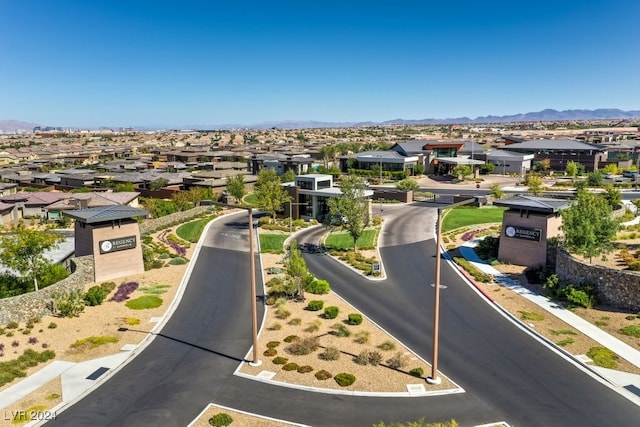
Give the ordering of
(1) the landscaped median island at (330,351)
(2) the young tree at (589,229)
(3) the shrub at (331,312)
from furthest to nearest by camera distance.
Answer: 1. (2) the young tree at (589,229)
2. (3) the shrub at (331,312)
3. (1) the landscaped median island at (330,351)

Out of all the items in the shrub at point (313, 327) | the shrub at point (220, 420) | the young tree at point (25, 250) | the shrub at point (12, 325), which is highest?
the young tree at point (25, 250)

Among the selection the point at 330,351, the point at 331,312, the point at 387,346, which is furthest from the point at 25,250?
the point at 387,346

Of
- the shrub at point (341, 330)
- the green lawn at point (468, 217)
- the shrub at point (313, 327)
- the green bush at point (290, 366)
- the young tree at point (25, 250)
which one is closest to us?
the green bush at point (290, 366)

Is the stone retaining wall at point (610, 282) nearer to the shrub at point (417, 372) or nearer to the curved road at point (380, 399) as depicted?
the curved road at point (380, 399)

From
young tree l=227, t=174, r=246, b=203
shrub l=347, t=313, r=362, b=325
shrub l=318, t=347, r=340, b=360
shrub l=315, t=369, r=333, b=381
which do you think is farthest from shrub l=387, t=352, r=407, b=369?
young tree l=227, t=174, r=246, b=203

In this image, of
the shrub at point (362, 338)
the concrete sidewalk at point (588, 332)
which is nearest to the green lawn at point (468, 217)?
the concrete sidewalk at point (588, 332)

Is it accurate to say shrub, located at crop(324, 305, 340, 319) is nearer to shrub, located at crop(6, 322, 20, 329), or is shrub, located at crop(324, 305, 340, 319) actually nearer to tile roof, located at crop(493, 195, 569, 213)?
tile roof, located at crop(493, 195, 569, 213)
